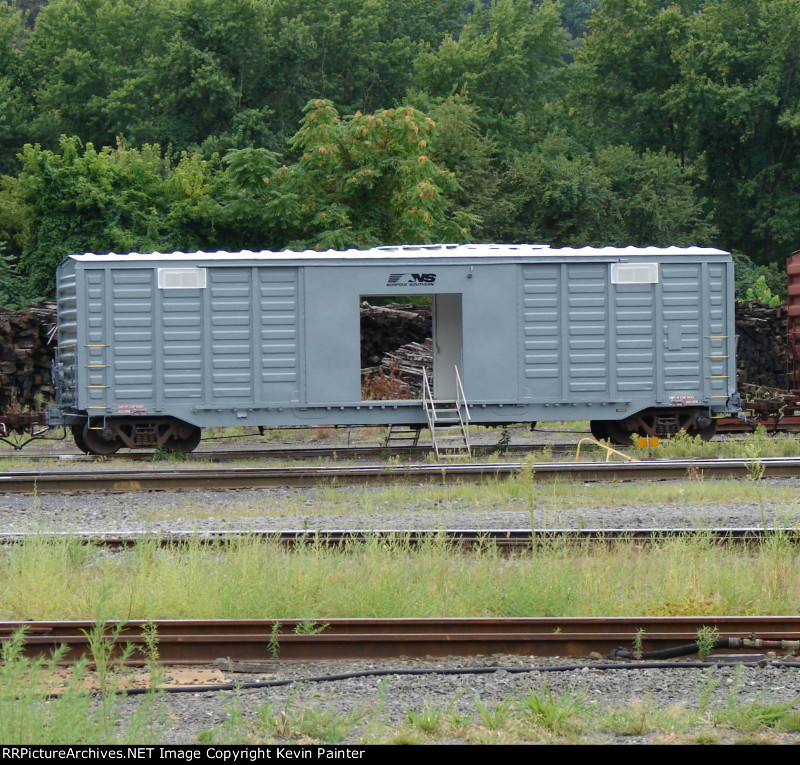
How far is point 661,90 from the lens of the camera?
1982 inches

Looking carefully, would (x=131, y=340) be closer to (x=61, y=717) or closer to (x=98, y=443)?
(x=98, y=443)

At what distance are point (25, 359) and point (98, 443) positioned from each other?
5.78 metres

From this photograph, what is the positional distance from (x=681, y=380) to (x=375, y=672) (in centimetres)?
1181

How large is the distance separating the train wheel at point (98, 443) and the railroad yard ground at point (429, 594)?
4059 millimetres

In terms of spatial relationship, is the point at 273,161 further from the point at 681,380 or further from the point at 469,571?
the point at 469,571

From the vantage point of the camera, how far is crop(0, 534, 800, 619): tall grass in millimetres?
7281

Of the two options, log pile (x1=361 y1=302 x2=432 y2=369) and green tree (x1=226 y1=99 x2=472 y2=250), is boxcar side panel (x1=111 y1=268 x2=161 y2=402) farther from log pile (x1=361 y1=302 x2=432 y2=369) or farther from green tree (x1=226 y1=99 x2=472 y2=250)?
green tree (x1=226 y1=99 x2=472 y2=250)

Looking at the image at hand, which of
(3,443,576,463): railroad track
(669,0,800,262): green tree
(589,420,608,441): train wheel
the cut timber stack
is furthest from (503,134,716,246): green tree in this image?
(3,443,576,463): railroad track

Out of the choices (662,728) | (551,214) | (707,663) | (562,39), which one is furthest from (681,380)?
(562,39)

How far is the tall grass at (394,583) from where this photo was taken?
7281 mm

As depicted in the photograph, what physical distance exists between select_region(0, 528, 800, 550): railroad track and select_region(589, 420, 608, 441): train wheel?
8.26m

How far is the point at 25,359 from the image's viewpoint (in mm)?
21719

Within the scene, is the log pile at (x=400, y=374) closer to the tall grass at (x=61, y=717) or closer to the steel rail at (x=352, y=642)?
the steel rail at (x=352, y=642)

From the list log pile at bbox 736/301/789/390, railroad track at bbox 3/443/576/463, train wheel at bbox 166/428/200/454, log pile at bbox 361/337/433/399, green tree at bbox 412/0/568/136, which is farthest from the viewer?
green tree at bbox 412/0/568/136
